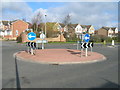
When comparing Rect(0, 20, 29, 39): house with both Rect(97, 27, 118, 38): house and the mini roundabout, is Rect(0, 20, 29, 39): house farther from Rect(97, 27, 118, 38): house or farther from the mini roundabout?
Rect(97, 27, 118, 38): house

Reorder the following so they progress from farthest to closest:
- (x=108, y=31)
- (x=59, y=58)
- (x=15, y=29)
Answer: (x=108, y=31)
(x=15, y=29)
(x=59, y=58)

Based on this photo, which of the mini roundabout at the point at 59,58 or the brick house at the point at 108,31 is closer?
the mini roundabout at the point at 59,58

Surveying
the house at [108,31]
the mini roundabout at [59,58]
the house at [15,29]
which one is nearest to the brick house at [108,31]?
the house at [108,31]

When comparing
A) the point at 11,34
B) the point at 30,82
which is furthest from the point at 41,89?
the point at 11,34

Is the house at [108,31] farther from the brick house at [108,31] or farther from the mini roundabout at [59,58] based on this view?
the mini roundabout at [59,58]

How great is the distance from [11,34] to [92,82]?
183 ft

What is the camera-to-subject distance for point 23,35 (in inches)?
1321

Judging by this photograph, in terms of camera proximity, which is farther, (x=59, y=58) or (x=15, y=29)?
(x=15, y=29)

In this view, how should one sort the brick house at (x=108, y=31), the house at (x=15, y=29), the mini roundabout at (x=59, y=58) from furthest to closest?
1. the brick house at (x=108, y=31)
2. the house at (x=15, y=29)
3. the mini roundabout at (x=59, y=58)

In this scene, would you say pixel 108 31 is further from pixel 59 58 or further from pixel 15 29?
Answer: pixel 59 58

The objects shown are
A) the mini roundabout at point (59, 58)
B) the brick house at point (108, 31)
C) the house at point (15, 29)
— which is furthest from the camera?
the brick house at point (108, 31)

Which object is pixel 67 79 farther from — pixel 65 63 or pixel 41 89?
pixel 65 63

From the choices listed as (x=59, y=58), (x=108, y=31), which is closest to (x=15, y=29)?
(x=59, y=58)

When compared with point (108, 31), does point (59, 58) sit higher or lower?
lower
